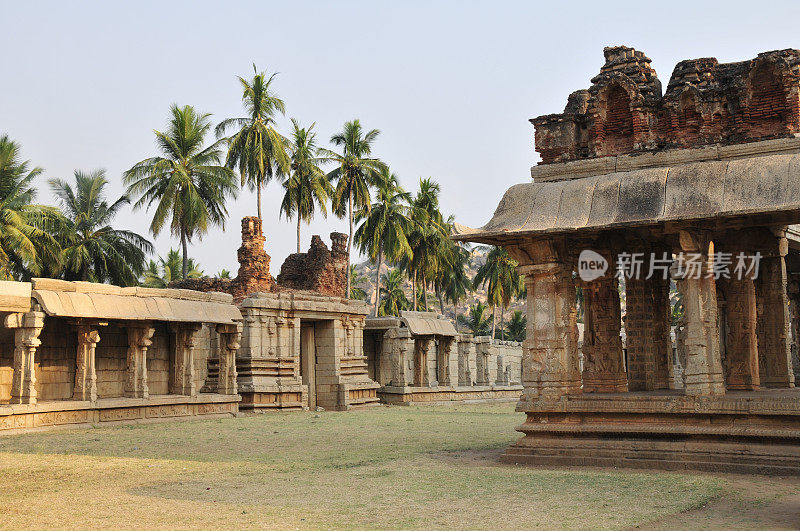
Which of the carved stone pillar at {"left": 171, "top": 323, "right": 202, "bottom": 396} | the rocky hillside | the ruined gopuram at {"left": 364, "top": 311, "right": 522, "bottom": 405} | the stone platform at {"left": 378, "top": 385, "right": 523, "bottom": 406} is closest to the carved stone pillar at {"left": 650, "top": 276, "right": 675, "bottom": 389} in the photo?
the carved stone pillar at {"left": 171, "top": 323, "right": 202, "bottom": 396}

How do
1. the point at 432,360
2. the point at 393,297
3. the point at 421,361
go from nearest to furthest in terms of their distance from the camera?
the point at 421,361 → the point at 432,360 → the point at 393,297

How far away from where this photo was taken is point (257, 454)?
39.4 feet

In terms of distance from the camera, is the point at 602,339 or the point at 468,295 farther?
the point at 468,295

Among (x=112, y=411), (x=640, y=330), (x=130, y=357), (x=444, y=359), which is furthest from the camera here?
(x=444, y=359)

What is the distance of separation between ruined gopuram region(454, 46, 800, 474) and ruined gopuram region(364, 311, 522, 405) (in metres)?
14.1

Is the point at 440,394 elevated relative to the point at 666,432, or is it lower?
lower

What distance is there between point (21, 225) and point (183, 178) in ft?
23.9

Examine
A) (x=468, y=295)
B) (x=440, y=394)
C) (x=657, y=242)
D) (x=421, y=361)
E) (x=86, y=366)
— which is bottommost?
(x=440, y=394)

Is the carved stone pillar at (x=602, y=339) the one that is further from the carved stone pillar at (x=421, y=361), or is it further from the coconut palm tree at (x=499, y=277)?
the coconut palm tree at (x=499, y=277)

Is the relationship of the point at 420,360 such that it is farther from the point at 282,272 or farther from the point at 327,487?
the point at 327,487

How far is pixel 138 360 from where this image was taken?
18.0 metres

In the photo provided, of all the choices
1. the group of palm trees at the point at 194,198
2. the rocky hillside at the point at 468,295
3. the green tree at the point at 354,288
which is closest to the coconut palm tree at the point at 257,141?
the group of palm trees at the point at 194,198

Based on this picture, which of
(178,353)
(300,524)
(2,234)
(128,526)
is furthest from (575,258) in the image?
(2,234)

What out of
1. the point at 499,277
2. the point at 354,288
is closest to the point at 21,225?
the point at 354,288
